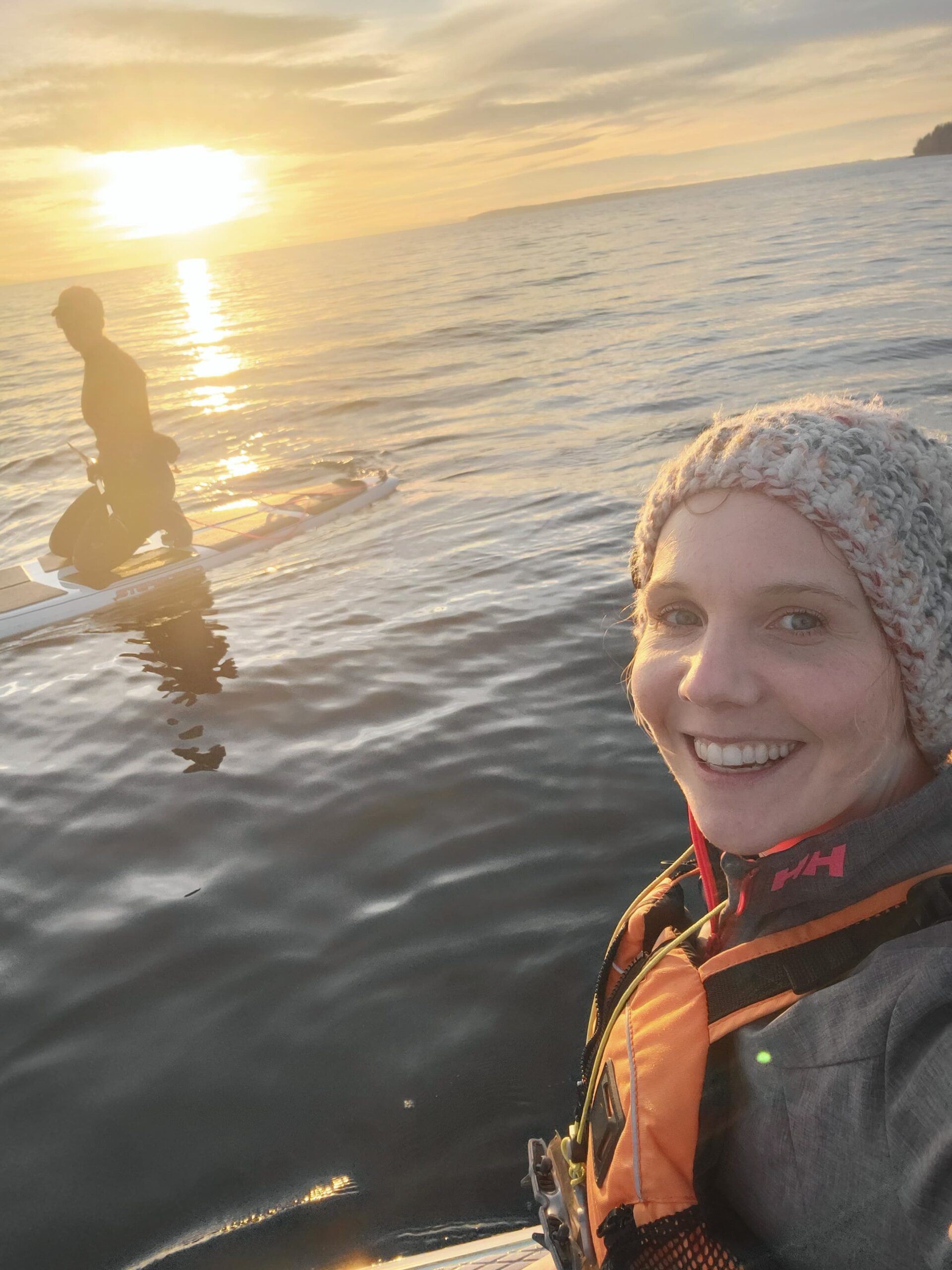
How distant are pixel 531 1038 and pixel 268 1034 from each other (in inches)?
51.8

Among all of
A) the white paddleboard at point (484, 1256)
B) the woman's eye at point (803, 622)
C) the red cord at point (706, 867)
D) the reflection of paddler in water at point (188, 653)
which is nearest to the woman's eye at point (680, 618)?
the woman's eye at point (803, 622)

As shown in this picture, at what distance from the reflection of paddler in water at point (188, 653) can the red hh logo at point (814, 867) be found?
5.90m

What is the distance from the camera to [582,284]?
47.2 m

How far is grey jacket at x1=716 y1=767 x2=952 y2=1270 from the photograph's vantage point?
1.27 metres

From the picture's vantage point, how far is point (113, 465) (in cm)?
1141

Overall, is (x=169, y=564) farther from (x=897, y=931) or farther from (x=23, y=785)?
(x=897, y=931)

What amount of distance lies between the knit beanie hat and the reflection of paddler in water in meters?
5.94

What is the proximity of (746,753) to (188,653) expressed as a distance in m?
8.52

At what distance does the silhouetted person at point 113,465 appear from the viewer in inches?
403

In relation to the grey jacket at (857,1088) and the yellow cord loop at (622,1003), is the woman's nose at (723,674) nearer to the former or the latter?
the grey jacket at (857,1088)

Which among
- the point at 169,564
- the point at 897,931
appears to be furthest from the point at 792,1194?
the point at 169,564

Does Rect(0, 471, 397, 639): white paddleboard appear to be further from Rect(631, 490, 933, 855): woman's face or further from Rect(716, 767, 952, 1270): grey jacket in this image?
Rect(716, 767, 952, 1270): grey jacket

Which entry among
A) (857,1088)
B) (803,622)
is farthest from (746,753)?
(857,1088)

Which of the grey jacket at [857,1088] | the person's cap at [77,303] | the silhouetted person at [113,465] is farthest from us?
the silhouetted person at [113,465]
